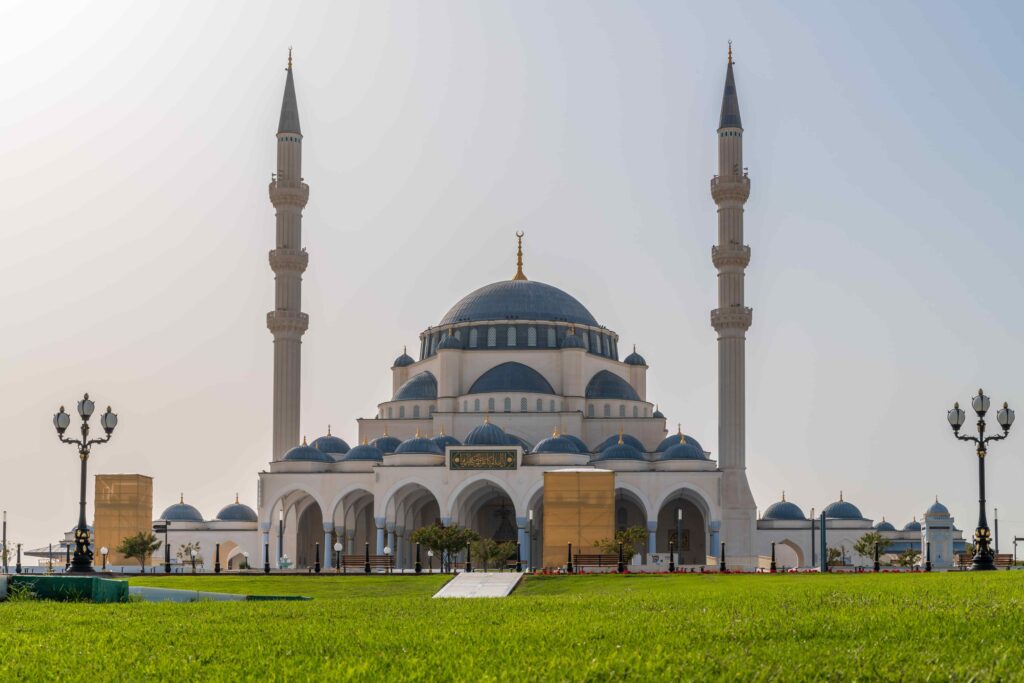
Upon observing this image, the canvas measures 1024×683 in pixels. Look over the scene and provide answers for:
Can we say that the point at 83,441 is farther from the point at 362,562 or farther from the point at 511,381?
the point at 511,381

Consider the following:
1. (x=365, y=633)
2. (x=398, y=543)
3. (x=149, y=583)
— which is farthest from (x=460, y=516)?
(x=365, y=633)

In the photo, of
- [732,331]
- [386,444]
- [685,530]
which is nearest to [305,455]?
[386,444]

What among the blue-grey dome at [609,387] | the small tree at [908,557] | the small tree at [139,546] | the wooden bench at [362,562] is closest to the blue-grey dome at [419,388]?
the blue-grey dome at [609,387]

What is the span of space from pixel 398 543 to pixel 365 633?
44919mm

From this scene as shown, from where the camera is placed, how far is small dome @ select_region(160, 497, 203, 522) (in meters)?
62.6

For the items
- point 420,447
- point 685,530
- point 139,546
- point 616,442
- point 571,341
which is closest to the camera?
point 139,546

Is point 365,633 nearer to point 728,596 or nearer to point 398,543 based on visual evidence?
point 728,596

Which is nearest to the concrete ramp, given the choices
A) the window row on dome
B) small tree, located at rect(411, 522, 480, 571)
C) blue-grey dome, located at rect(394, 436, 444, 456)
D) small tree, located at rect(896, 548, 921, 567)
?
small tree, located at rect(411, 522, 480, 571)

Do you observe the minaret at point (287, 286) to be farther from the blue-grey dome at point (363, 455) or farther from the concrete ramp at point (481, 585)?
the concrete ramp at point (481, 585)

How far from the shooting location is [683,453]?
56188 millimetres

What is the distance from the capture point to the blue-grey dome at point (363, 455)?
2290 inches

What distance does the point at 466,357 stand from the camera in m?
63.2

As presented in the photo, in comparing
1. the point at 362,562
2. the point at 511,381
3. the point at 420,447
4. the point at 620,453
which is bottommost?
the point at 362,562

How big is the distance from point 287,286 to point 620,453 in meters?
15.3
